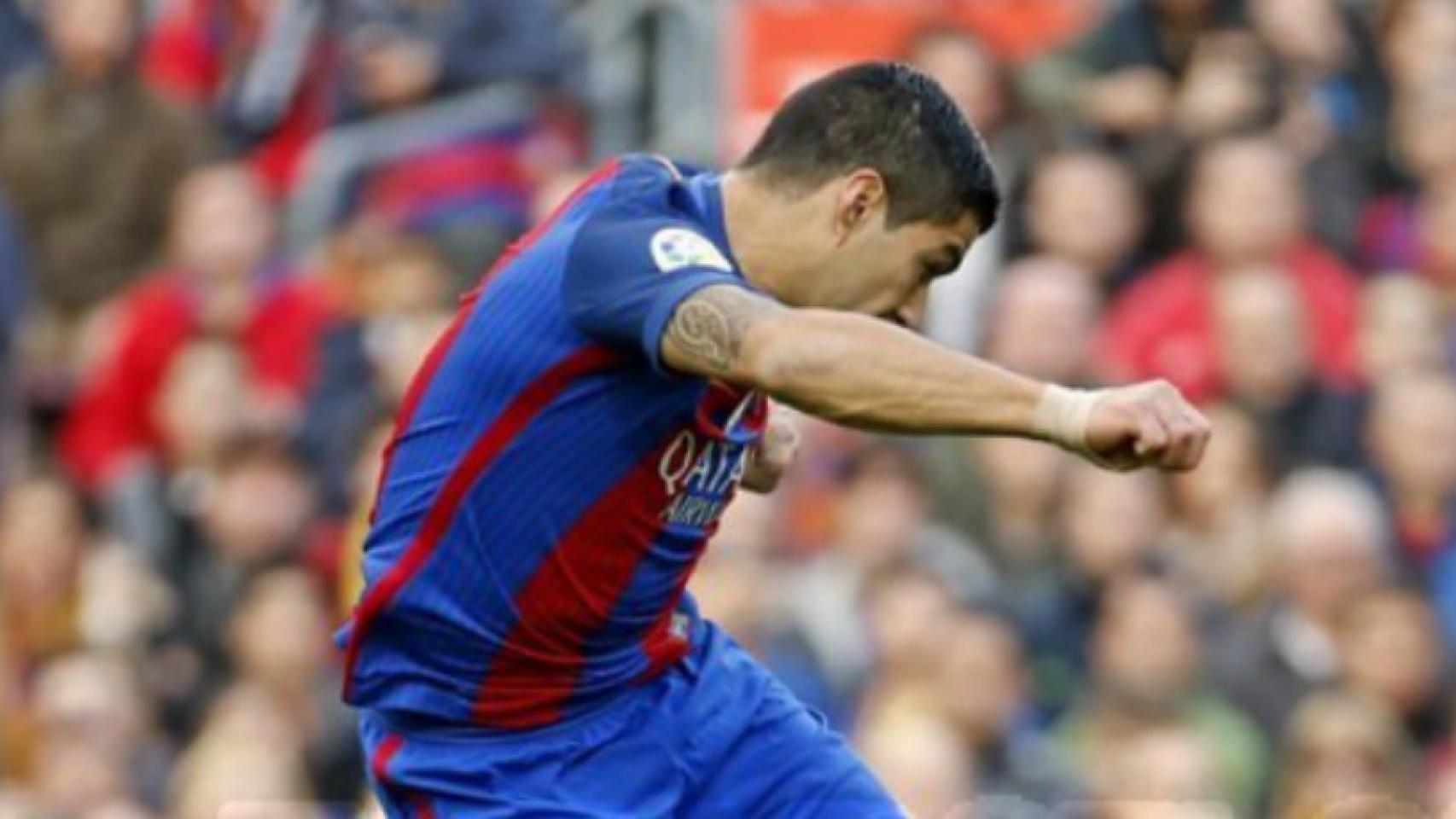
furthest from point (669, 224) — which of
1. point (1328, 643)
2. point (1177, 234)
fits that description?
point (1177, 234)

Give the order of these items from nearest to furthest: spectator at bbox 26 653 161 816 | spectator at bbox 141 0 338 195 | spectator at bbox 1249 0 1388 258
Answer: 1. spectator at bbox 26 653 161 816
2. spectator at bbox 1249 0 1388 258
3. spectator at bbox 141 0 338 195

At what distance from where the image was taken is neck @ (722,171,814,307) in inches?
274

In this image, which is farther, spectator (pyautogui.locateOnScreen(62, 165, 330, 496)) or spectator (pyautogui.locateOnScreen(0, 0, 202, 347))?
spectator (pyautogui.locateOnScreen(0, 0, 202, 347))

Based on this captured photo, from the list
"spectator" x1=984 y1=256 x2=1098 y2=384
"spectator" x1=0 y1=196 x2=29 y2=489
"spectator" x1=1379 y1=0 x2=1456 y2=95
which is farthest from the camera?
"spectator" x1=0 y1=196 x2=29 y2=489

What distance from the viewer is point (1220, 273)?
12617 millimetres

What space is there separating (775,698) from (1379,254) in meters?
5.70

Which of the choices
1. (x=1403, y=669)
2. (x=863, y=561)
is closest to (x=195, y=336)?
(x=863, y=561)

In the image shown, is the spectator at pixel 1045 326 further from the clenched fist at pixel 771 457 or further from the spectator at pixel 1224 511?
the clenched fist at pixel 771 457

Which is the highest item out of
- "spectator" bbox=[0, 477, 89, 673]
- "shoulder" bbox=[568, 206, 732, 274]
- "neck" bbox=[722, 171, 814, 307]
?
"shoulder" bbox=[568, 206, 732, 274]

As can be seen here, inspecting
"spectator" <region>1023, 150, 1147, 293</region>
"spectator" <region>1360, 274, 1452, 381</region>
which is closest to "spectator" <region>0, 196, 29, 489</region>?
"spectator" <region>1023, 150, 1147, 293</region>

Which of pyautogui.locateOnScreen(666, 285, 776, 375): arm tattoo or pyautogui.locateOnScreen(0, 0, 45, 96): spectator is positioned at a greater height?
pyautogui.locateOnScreen(666, 285, 776, 375): arm tattoo

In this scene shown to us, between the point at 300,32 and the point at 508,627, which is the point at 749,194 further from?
the point at 300,32

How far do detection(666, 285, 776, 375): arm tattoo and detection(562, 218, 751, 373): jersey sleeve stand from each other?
0.07 ft

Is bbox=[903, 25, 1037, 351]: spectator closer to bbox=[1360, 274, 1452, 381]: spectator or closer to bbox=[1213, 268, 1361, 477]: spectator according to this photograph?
bbox=[1213, 268, 1361, 477]: spectator
